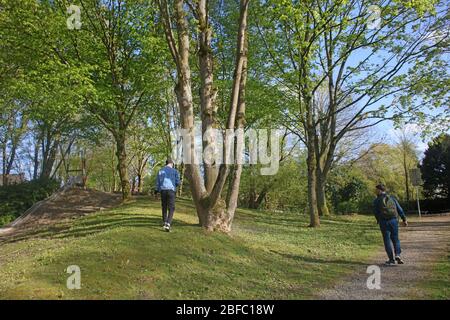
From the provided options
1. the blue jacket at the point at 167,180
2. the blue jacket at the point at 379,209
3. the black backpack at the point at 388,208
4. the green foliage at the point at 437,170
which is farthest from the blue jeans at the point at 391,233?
the green foliage at the point at 437,170

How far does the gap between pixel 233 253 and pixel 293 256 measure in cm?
225

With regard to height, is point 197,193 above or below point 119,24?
below

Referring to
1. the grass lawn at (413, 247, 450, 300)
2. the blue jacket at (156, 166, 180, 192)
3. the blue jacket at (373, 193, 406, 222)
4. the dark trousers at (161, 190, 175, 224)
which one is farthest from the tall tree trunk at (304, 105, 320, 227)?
the dark trousers at (161, 190, 175, 224)

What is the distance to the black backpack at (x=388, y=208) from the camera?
1006cm

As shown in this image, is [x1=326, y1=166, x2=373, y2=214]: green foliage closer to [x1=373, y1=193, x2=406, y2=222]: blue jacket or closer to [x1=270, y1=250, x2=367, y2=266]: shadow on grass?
[x1=270, y1=250, x2=367, y2=266]: shadow on grass

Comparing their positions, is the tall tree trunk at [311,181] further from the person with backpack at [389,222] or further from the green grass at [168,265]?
the person with backpack at [389,222]

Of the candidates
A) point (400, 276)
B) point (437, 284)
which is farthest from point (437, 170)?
point (437, 284)

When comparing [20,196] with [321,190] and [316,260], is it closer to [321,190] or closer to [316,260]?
[321,190]

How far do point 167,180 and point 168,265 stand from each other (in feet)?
11.3

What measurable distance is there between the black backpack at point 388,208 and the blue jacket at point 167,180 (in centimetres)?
569

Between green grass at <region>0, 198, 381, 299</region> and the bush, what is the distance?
40.1 ft

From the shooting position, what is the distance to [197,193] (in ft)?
38.8

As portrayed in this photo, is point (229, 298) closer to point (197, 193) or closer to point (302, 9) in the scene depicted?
point (197, 193)

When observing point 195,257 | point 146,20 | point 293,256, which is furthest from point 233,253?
point 146,20
